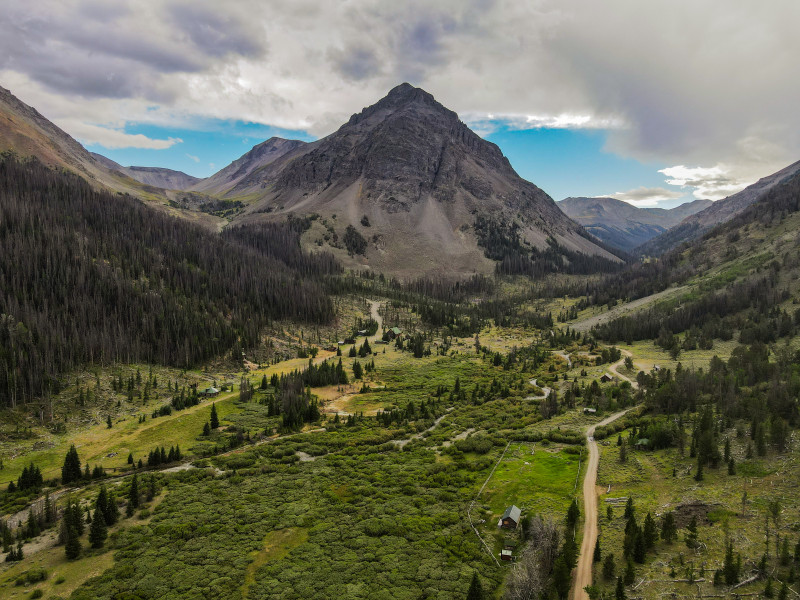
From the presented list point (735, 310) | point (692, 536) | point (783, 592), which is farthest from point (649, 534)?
point (735, 310)

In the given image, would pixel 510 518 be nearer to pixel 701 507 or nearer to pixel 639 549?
pixel 639 549

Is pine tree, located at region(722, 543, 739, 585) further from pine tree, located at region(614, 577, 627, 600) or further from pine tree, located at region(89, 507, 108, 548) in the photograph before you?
pine tree, located at region(89, 507, 108, 548)

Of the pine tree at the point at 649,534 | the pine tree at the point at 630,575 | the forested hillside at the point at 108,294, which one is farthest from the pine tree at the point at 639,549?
the forested hillside at the point at 108,294

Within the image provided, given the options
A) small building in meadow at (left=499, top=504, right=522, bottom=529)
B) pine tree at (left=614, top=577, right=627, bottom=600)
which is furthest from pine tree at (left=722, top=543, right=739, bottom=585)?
small building in meadow at (left=499, top=504, right=522, bottom=529)

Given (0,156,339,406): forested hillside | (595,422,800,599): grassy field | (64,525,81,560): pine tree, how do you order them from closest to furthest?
(595,422,800,599): grassy field
(64,525,81,560): pine tree
(0,156,339,406): forested hillside

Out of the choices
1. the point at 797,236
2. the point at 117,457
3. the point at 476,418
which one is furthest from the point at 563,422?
the point at 797,236

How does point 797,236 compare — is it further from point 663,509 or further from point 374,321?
point 663,509
